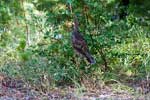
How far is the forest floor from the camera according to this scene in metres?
4.46

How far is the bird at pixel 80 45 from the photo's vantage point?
5.11m

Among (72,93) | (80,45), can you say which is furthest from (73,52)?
(72,93)

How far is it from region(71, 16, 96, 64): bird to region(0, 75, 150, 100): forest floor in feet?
1.67

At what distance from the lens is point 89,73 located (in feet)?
16.3

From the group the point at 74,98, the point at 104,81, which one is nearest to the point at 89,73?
the point at 104,81

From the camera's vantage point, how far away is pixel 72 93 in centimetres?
458

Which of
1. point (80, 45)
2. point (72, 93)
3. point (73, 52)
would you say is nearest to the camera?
point (72, 93)

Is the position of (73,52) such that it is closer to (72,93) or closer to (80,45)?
(80,45)

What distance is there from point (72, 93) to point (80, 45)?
2.45ft

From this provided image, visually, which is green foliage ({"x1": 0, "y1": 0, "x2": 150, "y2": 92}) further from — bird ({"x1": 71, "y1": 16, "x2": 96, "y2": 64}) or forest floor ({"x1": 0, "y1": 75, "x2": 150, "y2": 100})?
forest floor ({"x1": 0, "y1": 75, "x2": 150, "y2": 100})

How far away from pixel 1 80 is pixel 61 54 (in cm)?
85

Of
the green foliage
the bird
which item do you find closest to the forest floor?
the green foliage

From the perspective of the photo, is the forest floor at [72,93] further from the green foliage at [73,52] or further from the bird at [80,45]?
the bird at [80,45]

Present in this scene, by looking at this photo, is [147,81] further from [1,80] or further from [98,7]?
[1,80]
